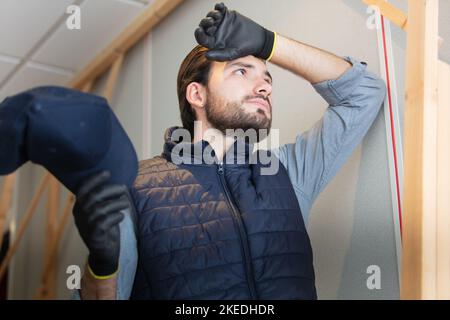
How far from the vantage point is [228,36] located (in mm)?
1261

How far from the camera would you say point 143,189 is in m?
1.23

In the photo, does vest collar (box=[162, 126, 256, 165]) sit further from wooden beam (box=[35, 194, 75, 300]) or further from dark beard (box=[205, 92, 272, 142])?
wooden beam (box=[35, 194, 75, 300])

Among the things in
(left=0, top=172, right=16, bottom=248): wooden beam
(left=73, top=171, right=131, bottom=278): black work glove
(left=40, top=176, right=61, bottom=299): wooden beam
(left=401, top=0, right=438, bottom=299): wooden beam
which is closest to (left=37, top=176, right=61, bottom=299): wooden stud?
(left=40, top=176, right=61, bottom=299): wooden beam

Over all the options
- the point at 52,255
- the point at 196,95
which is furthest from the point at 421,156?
the point at 52,255

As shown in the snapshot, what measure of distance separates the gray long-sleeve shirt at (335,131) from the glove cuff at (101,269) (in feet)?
1.24

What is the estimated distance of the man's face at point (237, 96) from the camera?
1.32 meters

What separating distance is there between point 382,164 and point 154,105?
57cm

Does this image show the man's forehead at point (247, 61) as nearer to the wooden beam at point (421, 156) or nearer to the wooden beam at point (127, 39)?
the wooden beam at point (421, 156)

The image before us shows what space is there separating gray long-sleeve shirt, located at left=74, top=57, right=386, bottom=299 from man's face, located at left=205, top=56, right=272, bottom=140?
0.09 meters

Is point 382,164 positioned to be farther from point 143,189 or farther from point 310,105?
point 143,189

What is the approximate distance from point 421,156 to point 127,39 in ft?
3.08

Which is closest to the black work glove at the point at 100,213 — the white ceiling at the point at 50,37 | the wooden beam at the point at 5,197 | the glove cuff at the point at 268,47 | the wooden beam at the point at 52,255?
the glove cuff at the point at 268,47

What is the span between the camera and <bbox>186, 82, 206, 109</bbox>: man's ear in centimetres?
136
